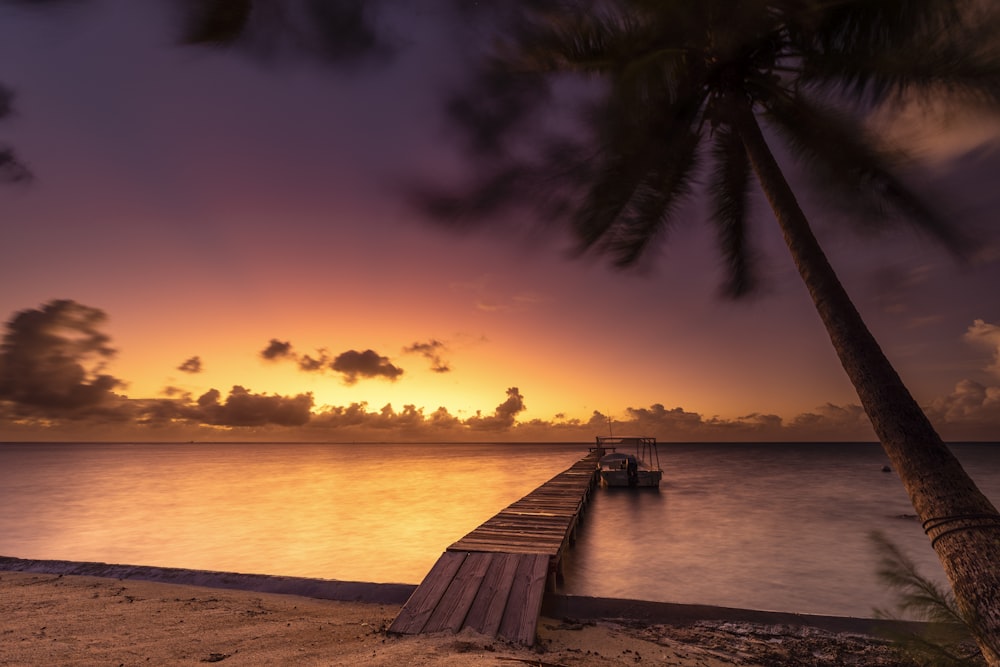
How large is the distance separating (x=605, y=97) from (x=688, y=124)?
2439 millimetres

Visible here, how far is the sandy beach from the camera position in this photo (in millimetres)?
5445

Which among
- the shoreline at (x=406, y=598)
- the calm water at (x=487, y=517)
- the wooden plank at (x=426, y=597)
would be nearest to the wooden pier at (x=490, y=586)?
the wooden plank at (x=426, y=597)

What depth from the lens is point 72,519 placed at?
24.8 meters

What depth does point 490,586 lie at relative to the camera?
7.20 metres

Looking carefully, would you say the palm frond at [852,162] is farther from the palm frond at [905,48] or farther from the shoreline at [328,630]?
the shoreline at [328,630]

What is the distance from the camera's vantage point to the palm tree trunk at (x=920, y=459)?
11.1ft

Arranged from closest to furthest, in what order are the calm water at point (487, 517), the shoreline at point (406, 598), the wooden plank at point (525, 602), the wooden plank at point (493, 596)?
the wooden plank at point (525, 602)
the wooden plank at point (493, 596)
the shoreline at point (406, 598)
the calm water at point (487, 517)

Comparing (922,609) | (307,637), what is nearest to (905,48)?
(922,609)

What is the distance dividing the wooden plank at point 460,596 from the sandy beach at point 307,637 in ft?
1.07

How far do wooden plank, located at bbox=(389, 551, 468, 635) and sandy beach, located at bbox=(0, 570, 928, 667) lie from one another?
219mm

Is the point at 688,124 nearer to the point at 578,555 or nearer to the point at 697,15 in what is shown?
the point at 697,15

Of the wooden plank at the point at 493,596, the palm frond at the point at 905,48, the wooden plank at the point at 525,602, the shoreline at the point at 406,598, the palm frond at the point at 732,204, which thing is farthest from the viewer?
the palm frond at the point at 732,204

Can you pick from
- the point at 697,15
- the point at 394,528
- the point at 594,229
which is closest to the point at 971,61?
the point at 697,15

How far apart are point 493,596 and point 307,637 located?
2.57 metres
